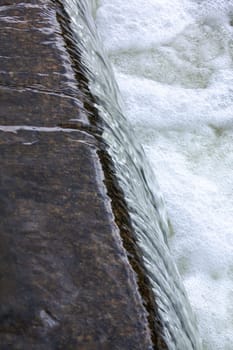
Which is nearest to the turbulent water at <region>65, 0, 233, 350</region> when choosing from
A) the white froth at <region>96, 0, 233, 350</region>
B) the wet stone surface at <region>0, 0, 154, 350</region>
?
the white froth at <region>96, 0, 233, 350</region>

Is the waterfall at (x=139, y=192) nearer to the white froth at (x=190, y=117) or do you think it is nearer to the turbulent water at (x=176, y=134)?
the turbulent water at (x=176, y=134)

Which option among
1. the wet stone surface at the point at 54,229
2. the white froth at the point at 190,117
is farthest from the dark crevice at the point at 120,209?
the white froth at the point at 190,117

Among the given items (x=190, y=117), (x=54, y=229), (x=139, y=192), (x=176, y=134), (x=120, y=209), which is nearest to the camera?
(x=54, y=229)

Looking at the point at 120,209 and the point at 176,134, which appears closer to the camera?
the point at 120,209

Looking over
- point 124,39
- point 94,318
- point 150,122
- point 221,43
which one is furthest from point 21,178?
point 221,43

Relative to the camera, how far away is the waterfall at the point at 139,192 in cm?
211

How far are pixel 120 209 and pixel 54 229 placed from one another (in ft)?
0.84

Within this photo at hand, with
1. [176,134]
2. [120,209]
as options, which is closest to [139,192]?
[120,209]

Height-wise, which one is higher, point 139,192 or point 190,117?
point 139,192

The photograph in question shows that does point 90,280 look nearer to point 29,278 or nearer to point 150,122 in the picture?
point 29,278

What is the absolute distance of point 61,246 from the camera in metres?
1.90

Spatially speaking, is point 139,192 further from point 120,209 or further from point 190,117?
point 190,117

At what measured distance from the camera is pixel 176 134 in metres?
4.80

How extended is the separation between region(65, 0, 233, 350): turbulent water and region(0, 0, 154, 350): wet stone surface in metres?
0.17
